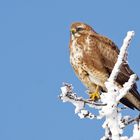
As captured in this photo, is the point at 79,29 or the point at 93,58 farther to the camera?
the point at 79,29

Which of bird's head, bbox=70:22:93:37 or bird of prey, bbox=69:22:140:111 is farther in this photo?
bird's head, bbox=70:22:93:37

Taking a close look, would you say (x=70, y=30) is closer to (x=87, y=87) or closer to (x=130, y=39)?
(x=87, y=87)

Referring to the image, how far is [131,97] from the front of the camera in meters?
11.0

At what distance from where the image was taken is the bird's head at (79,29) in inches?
490

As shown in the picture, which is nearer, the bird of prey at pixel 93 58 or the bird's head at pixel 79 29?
the bird of prey at pixel 93 58

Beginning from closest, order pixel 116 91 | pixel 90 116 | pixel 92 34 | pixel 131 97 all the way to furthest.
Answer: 1. pixel 116 91
2. pixel 90 116
3. pixel 131 97
4. pixel 92 34

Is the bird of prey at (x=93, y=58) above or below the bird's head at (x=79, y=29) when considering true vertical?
below

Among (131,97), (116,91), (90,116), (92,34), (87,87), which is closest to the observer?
(116,91)

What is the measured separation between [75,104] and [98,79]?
17.3ft

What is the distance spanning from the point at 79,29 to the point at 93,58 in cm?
90

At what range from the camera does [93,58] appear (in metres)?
12.0

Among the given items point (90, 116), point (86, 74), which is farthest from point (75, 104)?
point (86, 74)

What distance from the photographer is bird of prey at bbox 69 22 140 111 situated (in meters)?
11.7

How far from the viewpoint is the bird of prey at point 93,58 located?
11.7 metres
